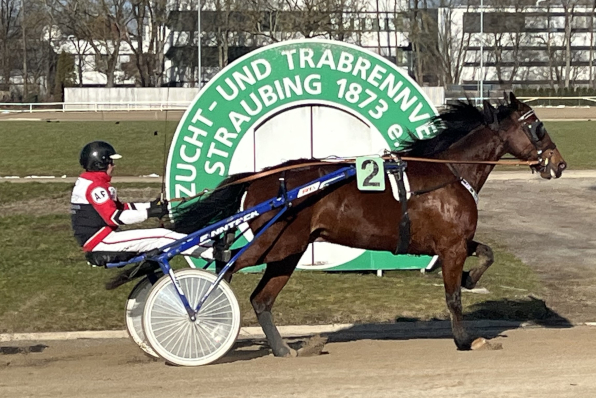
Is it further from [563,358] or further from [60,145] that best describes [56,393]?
[60,145]

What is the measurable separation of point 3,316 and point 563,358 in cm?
543

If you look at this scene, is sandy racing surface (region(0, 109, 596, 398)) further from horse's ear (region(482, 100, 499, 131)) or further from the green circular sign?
the green circular sign

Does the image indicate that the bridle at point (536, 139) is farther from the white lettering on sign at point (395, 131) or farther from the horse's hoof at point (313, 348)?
the white lettering on sign at point (395, 131)

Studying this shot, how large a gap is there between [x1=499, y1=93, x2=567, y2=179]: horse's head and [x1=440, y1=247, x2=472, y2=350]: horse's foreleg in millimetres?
1014

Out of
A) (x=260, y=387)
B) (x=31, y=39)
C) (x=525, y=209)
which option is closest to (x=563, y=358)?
(x=260, y=387)

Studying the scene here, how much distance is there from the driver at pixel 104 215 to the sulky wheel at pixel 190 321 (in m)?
0.37

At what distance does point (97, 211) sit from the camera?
22.4 ft

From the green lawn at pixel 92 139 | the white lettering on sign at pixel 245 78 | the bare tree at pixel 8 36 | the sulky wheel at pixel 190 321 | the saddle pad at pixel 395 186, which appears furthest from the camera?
the bare tree at pixel 8 36

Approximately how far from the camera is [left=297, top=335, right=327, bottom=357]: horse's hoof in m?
7.16

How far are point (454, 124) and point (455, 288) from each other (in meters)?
1.42

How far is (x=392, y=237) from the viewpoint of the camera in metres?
7.25

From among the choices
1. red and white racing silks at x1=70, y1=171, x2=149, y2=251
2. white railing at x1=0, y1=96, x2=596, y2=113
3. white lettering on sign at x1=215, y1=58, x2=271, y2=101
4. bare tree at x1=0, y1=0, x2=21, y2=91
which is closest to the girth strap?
red and white racing silks at x1=70, y1=171, x2=149, y2=251

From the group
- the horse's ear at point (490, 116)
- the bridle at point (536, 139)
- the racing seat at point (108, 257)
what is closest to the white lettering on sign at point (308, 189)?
the racing seat at point (108, 257)

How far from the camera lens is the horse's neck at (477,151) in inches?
297
